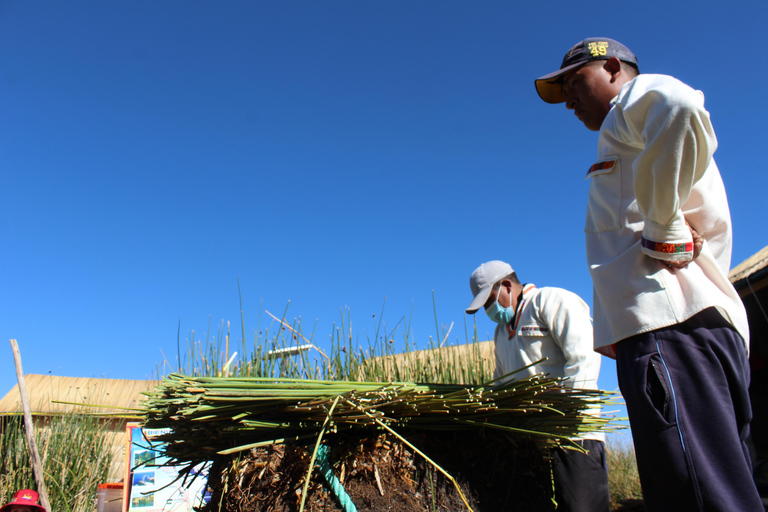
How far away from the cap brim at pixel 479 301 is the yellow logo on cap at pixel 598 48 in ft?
4.65

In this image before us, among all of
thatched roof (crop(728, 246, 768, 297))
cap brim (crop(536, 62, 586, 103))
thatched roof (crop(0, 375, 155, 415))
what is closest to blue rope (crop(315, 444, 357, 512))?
cap brim (crop(536, 62, 586, 103))

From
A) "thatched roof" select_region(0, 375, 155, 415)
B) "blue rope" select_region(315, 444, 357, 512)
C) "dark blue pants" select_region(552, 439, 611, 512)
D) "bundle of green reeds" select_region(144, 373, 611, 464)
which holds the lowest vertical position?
"dark blue pants" select_region(552, 439, 611, 512)

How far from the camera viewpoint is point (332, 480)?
1240 millimetres

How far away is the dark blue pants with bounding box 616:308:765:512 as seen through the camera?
96 centimetres

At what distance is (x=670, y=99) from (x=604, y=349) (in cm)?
65

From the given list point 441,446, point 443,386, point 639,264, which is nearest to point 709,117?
point 639,264

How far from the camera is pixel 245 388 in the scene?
1.26m

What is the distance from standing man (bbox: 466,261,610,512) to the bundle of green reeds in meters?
0.19

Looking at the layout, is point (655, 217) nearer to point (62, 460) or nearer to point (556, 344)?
point (556, 344)

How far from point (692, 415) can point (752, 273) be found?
118 inches

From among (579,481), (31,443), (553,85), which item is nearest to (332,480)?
(579,481)

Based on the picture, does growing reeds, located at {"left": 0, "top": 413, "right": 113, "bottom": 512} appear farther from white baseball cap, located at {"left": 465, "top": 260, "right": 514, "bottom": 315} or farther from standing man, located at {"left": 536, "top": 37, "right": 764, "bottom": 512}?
standing man, located at {"left": 536, "top": 37, "right": 764, "bottom": 512}

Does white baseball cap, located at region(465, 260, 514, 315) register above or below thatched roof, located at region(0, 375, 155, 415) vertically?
below

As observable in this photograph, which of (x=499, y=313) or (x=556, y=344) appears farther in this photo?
(x=499, y=313)
